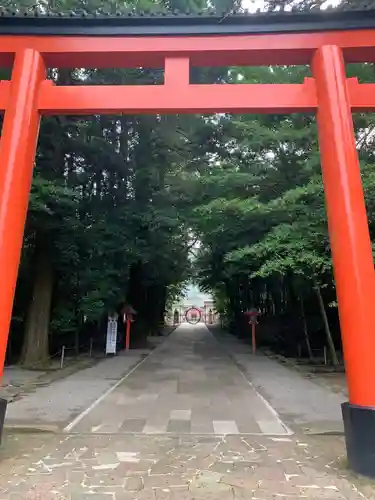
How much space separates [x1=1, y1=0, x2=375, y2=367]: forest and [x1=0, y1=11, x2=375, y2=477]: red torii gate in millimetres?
4263

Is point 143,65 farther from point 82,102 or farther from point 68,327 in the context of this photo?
point 68,327

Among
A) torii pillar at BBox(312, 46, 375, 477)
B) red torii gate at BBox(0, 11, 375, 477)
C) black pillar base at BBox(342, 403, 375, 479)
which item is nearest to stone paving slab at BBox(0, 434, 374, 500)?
black pillar base at BBox(342, 403, 375, 479)

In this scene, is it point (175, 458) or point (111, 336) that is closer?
point (175, 458)

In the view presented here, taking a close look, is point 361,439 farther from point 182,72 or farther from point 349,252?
point 182,72

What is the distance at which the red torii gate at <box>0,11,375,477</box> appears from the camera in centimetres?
575

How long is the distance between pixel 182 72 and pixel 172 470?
17.1 ft

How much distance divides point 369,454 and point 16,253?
4815 mm

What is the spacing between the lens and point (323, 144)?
5.95m

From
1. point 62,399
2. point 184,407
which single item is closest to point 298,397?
point 184,407

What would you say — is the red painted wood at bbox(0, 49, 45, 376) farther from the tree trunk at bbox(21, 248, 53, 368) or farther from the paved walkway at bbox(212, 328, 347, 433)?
the tree trunk at bbox(21, 248, 53, 368)

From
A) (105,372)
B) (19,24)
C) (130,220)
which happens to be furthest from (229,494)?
(130,220)

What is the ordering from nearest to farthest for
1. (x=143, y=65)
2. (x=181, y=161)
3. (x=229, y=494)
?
(x=229, y=494)
(x=143, y=65)
(x=181, y=161)

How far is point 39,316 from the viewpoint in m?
15.8

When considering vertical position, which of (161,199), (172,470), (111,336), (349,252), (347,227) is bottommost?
(172,470)
